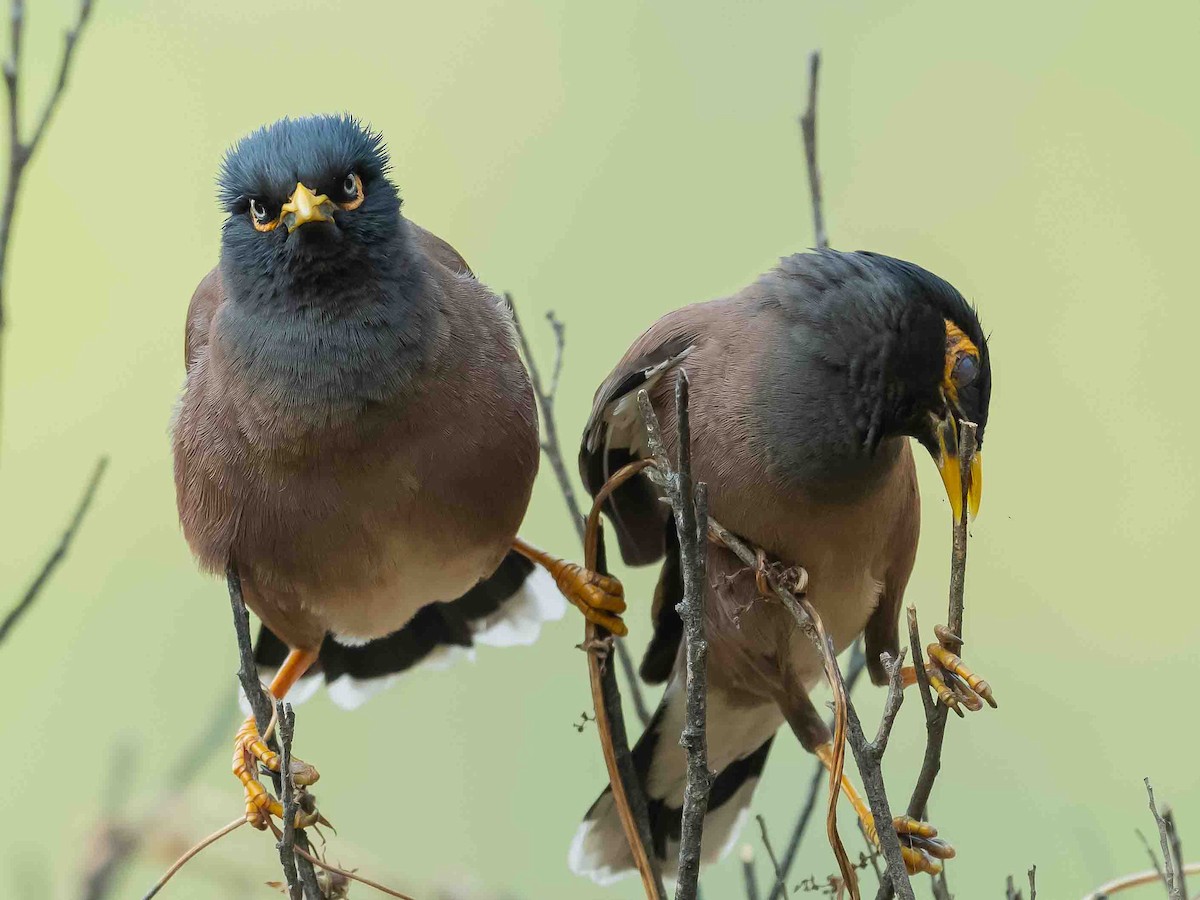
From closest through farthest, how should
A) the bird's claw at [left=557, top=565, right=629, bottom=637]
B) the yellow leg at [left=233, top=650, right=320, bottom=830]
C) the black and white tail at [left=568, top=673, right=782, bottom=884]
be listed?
the yellow leg at [left=233, top=650, right=320, bottom=830] → the bird's claw at [left=557, top=565, right=629, bottom=637] → the black and white tail at [left=568, top=673, right=782, bottom=884]

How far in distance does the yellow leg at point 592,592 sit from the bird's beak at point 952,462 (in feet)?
1.71

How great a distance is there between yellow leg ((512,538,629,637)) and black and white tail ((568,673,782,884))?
0.62 ft

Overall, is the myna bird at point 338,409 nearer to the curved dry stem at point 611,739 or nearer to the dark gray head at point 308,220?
the dark gray head at point 308,220

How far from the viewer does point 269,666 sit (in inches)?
99.6

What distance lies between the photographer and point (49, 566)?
158 cm

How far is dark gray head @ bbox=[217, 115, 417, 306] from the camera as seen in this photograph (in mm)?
1908

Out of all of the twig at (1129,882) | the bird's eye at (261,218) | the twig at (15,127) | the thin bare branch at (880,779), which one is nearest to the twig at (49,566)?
the twig at (15,127)

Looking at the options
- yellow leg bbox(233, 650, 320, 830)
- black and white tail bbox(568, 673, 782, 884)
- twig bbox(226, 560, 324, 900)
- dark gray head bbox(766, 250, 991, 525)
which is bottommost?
black and white tail bbox(568, 673, 782, 884)

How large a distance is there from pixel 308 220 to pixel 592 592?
70 centimetres

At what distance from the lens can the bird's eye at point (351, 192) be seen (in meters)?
1.96

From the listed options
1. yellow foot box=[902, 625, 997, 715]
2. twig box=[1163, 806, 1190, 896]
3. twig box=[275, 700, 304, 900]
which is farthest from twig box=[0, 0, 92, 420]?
twig box=[1163, 806, 1190, 896]

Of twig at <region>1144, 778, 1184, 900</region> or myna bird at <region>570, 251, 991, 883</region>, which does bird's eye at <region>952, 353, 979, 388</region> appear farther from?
twig at <region>1144, 778, 1184, 900</region>

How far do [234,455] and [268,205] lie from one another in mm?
372

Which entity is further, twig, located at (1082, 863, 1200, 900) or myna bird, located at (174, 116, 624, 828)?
myna bird, located at (174, 116, 624, 828)
